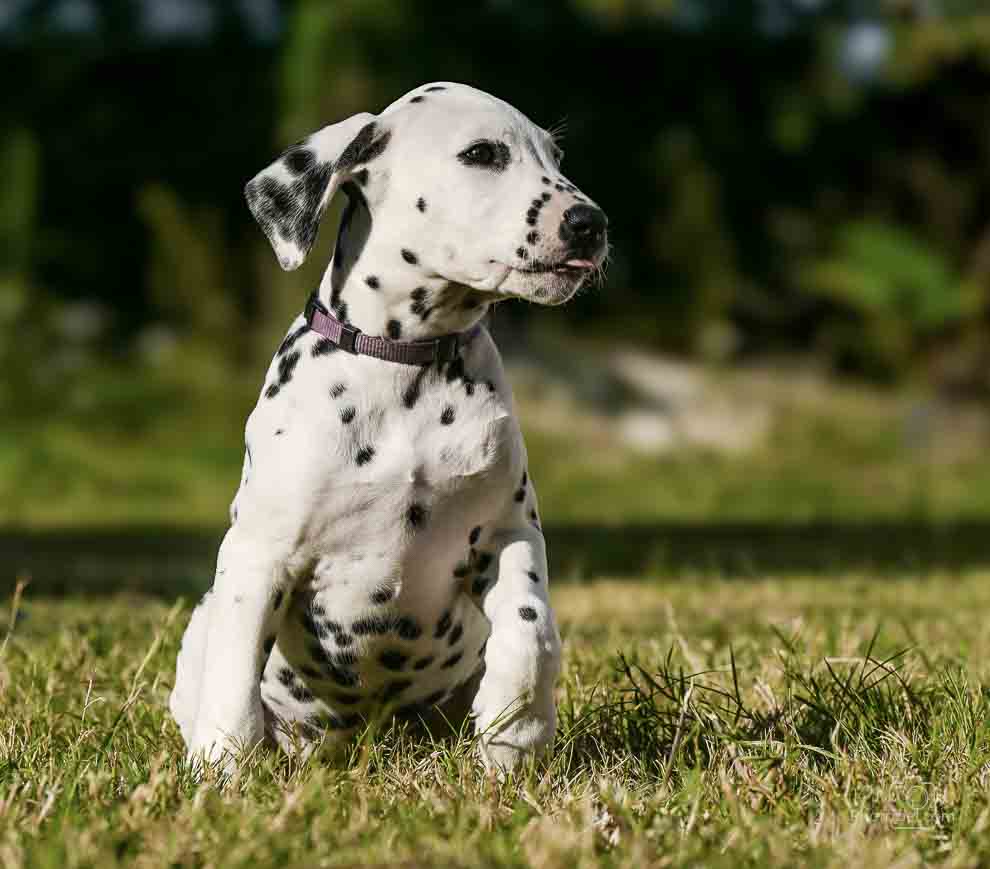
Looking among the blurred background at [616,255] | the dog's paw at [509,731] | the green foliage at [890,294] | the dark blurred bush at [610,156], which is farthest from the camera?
the green foliage at [890,294]

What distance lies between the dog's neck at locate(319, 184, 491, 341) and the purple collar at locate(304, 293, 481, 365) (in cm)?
2

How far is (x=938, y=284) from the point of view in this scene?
65.9 ft

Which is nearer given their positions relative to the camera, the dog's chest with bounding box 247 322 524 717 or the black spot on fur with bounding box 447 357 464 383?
the dog's chest with bounding box 247 322 524 717

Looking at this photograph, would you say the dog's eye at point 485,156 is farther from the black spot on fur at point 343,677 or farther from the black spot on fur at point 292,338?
the black spot on fur at point 343,677

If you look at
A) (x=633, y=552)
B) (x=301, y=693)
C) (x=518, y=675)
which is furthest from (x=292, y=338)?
(x=633, y=552)

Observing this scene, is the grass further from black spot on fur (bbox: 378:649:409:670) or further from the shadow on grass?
the shadow on grass

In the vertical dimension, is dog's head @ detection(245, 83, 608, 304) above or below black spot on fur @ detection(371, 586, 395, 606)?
above

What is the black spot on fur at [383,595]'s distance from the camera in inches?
125

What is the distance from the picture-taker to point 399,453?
3.12 meters

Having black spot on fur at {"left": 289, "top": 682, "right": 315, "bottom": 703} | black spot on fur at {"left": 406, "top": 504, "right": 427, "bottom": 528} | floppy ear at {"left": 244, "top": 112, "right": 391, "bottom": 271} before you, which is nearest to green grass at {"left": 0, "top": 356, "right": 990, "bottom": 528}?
black spot on fur at {"left": 289, "top": 682, "right": 315, "bottom": 703}

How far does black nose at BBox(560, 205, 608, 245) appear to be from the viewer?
10.1ft

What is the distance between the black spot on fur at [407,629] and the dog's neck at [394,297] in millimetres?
619

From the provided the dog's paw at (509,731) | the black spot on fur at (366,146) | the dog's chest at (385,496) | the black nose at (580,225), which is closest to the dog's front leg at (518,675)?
the dog's paw at (509,731)

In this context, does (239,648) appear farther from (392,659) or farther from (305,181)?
(305,181)
